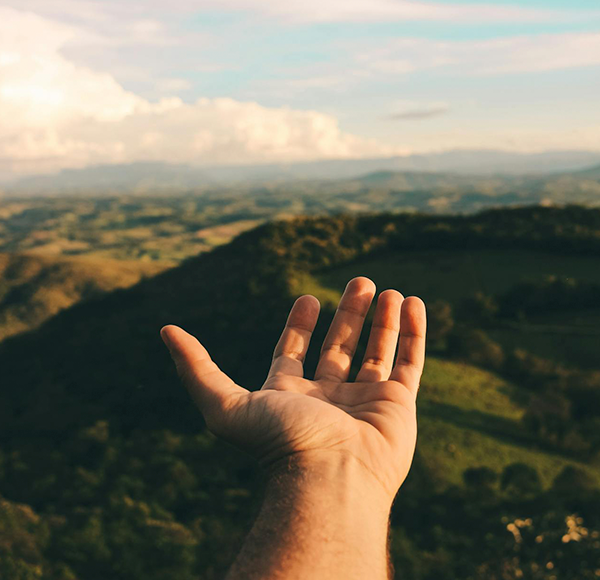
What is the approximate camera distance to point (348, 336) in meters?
6.38

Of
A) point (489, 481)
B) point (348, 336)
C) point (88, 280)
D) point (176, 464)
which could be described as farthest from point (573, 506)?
point (88, 280)

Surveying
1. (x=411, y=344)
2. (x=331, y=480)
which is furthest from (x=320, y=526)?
(x=411, y=344)

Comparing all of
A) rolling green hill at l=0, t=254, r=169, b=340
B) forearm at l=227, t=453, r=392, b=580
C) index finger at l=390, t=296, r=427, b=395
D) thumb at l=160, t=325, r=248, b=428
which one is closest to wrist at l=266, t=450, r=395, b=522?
forearm at l=227, t=453, r=392, b=580

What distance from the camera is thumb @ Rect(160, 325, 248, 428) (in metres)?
5.07

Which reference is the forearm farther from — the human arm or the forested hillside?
the forested hillside

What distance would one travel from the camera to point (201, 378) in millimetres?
Answer: 5133

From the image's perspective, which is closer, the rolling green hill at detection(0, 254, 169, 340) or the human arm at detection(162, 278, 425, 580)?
the human arm at detection(162, 278, 425, 580)

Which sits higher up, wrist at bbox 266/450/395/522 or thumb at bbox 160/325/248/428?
thumb at bbox 160/325/248/428

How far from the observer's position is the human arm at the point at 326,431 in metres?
3.91

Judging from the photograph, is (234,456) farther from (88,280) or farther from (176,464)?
(88,280)

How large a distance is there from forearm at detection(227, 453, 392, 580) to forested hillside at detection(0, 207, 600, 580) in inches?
1245

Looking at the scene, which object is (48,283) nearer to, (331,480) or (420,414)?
(420,414)

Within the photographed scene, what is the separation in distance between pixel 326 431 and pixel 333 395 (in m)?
0.98

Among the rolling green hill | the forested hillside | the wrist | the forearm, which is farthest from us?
the rolling green hill
